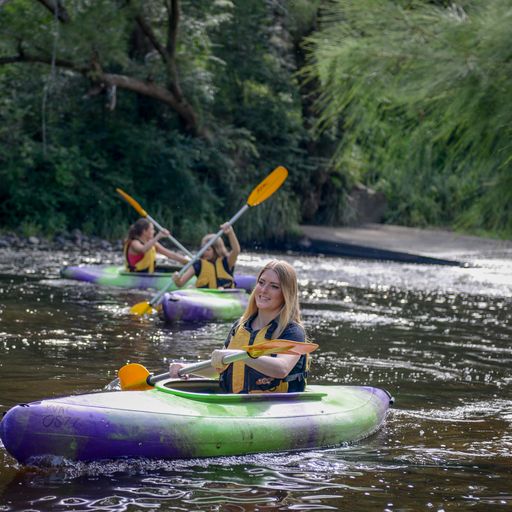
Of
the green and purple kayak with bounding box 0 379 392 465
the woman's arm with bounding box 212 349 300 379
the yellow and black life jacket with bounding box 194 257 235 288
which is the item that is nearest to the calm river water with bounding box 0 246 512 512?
the green and purple kayak with bounding box 0 379 392 465

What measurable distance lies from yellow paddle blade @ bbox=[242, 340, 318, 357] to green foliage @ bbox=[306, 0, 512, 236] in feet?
2.92

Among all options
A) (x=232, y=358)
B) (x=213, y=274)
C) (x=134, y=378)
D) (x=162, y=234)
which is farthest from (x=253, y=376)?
(x=162, y=234)

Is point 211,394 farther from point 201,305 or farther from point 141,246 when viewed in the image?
point 141,246

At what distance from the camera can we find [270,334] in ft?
17.6

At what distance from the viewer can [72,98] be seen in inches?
777

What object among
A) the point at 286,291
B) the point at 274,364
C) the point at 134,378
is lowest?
the point at 134,378

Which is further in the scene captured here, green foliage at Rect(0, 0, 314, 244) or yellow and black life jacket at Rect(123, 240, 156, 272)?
green foliage at Rect(0, 0, 314, 244)

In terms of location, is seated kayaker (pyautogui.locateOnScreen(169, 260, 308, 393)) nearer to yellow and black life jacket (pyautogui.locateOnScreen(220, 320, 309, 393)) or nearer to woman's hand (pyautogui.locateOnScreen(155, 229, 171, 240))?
yellow and black life jacket (pyautogui.locateOnScreen(220, 320, 309, 393))

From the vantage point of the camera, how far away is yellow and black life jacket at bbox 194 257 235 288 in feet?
35.3

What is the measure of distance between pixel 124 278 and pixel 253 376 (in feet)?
21.7

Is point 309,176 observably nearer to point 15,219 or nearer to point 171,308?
point 15,219

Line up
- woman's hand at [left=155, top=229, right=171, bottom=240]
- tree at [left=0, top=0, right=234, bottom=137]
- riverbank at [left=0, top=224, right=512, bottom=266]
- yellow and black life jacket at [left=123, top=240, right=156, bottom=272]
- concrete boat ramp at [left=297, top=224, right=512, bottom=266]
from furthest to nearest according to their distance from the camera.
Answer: concrete boat ramp at [left=297, top=224, right=512, bottom=266]
riverbank at [left=0, top=224, right=512, bottom=266]
tree at [left=0, top=0, right=234, bottom=137]
yellow and black life jacket at [left=123, top=240, right=156, bottom=272]
woman's hand at [left=155, top=229, right=171, bottom=240]

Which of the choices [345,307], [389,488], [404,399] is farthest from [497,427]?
[345,307]

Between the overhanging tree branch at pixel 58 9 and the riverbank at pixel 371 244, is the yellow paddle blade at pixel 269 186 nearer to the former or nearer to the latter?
the riverbank at pixel 371 244
